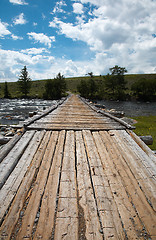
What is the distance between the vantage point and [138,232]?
170 cm

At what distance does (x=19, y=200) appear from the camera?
208 cm

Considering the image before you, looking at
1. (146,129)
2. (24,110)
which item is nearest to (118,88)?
(24,110)

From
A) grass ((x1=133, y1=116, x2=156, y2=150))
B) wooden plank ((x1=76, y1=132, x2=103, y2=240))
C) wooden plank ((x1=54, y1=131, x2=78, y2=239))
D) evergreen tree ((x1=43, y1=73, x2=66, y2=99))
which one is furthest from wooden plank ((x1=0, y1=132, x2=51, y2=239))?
evergreen tree ((x1=43, y1=73, x2=66, y2=99))

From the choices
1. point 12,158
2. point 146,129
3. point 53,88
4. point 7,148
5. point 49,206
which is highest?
point 53,88

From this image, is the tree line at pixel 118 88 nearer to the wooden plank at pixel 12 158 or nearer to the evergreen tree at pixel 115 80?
the evergreen tree at pixel 115 80

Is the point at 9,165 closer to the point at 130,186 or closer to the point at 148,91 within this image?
the point at 130,186

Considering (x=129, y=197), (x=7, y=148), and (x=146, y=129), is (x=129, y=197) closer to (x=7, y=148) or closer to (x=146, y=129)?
(x=7, y=148)

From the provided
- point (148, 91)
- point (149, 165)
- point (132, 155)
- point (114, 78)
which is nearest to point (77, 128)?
point (132, 155)

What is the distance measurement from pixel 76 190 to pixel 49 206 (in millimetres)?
517

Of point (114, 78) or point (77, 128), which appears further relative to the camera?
point (114, 78)

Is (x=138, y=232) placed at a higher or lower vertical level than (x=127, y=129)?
lower

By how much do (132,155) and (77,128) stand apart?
7.86 feet

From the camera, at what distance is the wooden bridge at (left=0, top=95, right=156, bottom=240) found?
5.66ft

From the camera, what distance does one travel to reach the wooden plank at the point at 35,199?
169cm
